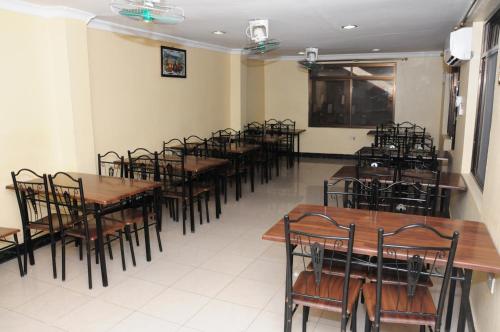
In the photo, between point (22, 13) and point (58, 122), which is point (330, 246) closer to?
point (58, 122)

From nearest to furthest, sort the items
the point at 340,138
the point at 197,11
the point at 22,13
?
the point at 22,13
the point at 197,11
the point at 340,138

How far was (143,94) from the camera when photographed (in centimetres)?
560

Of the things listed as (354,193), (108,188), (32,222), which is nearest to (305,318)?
(354,193)

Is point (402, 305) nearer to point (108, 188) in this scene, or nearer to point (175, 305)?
point (175, 305)

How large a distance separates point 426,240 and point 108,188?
262 cm

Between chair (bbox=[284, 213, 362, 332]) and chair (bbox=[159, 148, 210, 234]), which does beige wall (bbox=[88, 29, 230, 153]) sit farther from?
chair (bbox=[284, 213, 362, 332])

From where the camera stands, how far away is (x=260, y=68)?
9.47 meters

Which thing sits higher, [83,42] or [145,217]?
[83,42]

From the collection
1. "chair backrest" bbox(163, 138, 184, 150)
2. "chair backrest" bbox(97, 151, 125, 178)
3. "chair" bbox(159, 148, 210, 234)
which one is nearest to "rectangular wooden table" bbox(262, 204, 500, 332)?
"chair" bbox(159, 148, 210, 234)

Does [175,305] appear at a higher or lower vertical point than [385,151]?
lower

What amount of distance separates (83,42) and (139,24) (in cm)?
91

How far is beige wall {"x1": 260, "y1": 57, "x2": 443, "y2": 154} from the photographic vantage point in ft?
27.3

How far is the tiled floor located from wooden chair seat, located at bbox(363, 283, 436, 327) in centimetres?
54

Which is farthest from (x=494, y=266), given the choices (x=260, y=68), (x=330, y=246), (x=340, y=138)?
(x=260, y=68)
